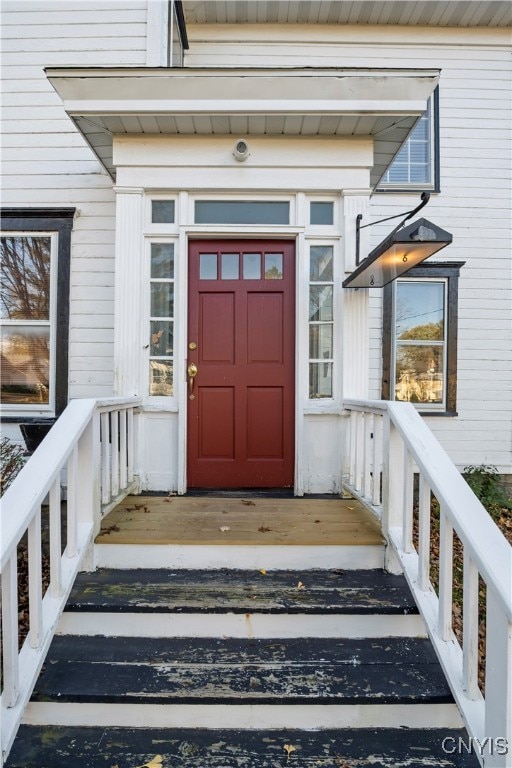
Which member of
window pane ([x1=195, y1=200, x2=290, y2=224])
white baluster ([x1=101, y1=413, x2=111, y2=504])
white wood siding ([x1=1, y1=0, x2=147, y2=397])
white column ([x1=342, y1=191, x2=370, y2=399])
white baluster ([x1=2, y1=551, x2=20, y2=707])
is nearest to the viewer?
white baluster ([x1=2, y1=551, x2=20, y2=707])

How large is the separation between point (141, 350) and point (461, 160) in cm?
440

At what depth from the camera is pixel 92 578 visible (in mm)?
2098

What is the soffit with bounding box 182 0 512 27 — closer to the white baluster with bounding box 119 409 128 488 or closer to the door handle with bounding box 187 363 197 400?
the door handle with bounding box 187 363 197 400

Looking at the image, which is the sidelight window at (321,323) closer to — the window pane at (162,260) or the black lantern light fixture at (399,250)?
the black lantern light fixture at (399,250)

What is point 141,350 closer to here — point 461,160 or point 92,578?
point 92,578

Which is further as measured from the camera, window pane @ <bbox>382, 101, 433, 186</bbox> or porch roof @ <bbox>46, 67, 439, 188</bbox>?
window pane @ <bbox>382, 101, 433, 186</bbox>

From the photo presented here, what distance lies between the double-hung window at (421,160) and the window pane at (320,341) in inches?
102

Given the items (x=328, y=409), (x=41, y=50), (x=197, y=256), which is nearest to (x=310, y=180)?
(x=197, y=256)

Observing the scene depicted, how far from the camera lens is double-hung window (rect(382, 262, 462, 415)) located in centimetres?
471

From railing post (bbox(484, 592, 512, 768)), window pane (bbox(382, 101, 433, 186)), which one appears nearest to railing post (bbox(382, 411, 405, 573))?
railing post (bbox(484, 592, 512, 768))

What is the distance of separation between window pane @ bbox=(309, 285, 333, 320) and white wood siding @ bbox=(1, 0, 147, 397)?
1.96m

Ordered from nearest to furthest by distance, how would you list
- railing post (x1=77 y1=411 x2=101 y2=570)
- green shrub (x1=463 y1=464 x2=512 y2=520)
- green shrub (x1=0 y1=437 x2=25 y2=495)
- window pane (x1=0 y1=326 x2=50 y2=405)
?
railing post (x1=77 y1=411 x2=101 y2=570), green shrub (x1=0 y1=437 x2=25 y2=495), window pane (x1=0 y1=326 x2=50 y2=405), green shrub (x1=463 y1=464 x2=512 y2=520)

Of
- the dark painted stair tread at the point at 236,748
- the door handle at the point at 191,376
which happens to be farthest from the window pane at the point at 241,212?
the dark painted stair tread at the point at 236,748

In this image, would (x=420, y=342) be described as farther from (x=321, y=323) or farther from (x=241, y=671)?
(x=241, y=671)
